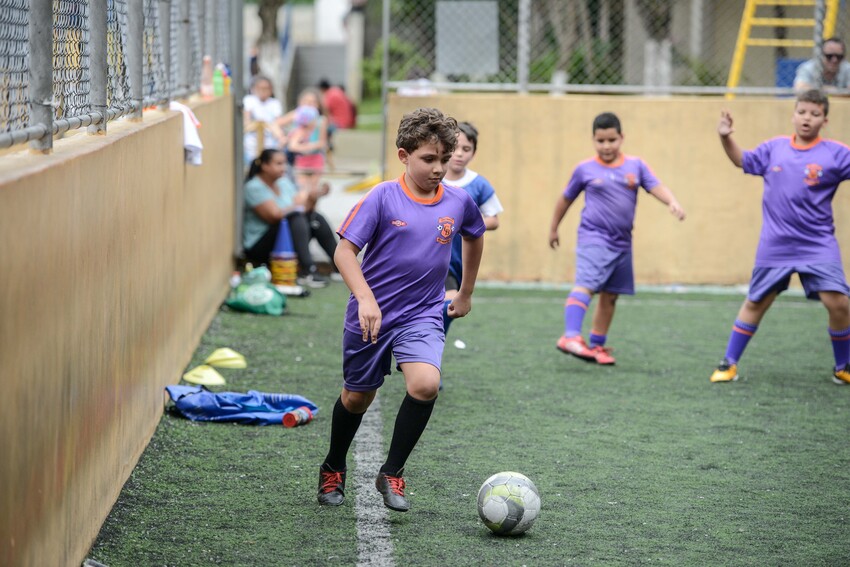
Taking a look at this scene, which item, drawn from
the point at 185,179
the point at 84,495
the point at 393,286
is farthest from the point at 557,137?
the point at 84,495

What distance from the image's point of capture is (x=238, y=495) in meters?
5.30

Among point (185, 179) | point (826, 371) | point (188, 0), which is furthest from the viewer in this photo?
point (188, 0)

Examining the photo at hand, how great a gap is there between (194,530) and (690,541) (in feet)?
6.67

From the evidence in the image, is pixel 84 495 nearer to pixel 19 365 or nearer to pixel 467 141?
pixel 19 365

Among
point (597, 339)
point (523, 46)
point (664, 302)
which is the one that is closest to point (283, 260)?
point (523, 46)

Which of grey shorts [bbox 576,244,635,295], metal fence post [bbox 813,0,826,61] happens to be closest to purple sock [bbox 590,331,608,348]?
grey shorts [bbox 576,244,635,295]

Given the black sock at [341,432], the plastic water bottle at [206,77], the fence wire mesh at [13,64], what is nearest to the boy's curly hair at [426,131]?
the black sock at [341,432]

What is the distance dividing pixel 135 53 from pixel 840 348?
511cm

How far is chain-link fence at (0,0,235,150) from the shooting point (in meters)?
3.87

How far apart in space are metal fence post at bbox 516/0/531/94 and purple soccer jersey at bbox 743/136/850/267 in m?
4.71

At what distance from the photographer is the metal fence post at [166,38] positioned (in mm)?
7906

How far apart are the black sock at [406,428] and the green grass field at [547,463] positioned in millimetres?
224

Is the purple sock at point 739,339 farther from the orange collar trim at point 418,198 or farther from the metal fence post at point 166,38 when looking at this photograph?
the metal fence post at point 166,38

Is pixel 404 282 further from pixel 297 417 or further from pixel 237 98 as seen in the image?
pixel 237 98
